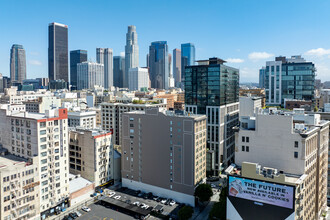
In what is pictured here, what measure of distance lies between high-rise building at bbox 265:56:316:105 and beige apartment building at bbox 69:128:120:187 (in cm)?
13324

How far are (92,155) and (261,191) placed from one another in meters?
60.9

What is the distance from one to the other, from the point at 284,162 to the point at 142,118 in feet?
163

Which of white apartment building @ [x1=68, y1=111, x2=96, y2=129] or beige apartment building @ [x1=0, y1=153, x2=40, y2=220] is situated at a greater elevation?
white apartment building @ [x1=68, y1=111, x2=96, y2=129]

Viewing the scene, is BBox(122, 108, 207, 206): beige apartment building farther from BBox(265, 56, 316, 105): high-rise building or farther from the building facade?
BBox(265, 56, 316, 105): high-rise building

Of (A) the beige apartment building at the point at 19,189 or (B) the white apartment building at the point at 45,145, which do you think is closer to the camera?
(A) the beige apartment building at the point at 19,189

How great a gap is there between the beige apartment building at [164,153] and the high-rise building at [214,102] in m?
22.0

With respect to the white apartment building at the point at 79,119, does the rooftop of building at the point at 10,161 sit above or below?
below

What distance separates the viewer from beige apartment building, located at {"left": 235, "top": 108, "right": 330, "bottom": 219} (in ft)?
184

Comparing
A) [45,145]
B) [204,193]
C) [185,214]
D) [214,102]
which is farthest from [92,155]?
[214,102]

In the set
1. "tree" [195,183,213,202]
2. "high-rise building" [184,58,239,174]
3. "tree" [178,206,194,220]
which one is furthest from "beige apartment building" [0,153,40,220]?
"high-rise building" [184,58,239,174]

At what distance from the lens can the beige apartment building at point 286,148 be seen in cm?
5606

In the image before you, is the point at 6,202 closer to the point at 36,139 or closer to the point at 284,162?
the point at 36,139

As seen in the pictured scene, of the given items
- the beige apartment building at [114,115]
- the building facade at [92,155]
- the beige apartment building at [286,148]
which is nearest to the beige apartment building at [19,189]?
the building facade at [92,155]

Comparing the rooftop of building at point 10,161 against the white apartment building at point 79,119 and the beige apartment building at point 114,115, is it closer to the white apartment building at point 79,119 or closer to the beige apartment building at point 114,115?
the white apartment building at point 79,119
